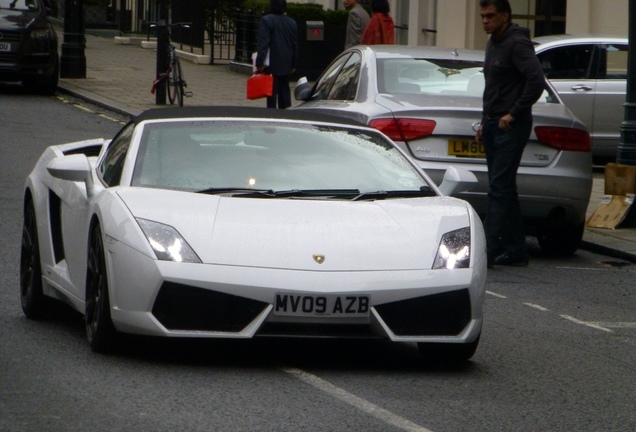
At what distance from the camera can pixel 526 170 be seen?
10.9m

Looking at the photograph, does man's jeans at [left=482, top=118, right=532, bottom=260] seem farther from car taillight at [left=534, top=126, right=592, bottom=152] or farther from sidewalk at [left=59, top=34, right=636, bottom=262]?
sidewalk at [left=59, top=34, right=636, bottom=262]

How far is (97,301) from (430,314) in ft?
4.92

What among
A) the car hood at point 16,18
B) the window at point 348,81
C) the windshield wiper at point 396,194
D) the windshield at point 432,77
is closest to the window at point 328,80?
the window at point 348,81

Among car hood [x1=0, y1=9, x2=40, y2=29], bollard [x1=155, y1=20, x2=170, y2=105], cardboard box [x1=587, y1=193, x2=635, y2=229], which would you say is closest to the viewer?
cardboard box [x1=587, y1=193, x2=635, y2=229]

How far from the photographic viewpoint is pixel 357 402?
5.98 metres

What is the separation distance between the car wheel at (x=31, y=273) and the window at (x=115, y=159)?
0.61m

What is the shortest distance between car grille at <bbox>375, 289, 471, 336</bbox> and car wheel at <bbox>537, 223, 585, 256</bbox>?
4.87m

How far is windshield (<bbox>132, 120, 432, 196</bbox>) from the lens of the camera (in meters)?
7.17

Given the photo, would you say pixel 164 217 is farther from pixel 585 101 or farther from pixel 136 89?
pixel 136 89

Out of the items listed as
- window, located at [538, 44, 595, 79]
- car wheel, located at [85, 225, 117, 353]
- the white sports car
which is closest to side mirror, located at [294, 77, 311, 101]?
the white sports car

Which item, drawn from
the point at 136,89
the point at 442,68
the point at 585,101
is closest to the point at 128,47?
the point at 136,89

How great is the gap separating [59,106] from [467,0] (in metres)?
8.76

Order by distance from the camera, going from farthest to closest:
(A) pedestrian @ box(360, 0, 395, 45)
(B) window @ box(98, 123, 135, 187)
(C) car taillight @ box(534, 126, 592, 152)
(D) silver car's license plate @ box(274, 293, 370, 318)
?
(A) pedestrian @ box(360, 0, 395, 45) < (C) car taillight @ box(534, 126, 592, 152) < (B) window @ box(98, 123, 135, 187) < (D) silver car's license plate @ box(274, 293, 370, 318)

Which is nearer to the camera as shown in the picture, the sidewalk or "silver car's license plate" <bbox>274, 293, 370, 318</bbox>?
"silver car's license plate" <bbox>274, 293, 370, 318</bbox>
